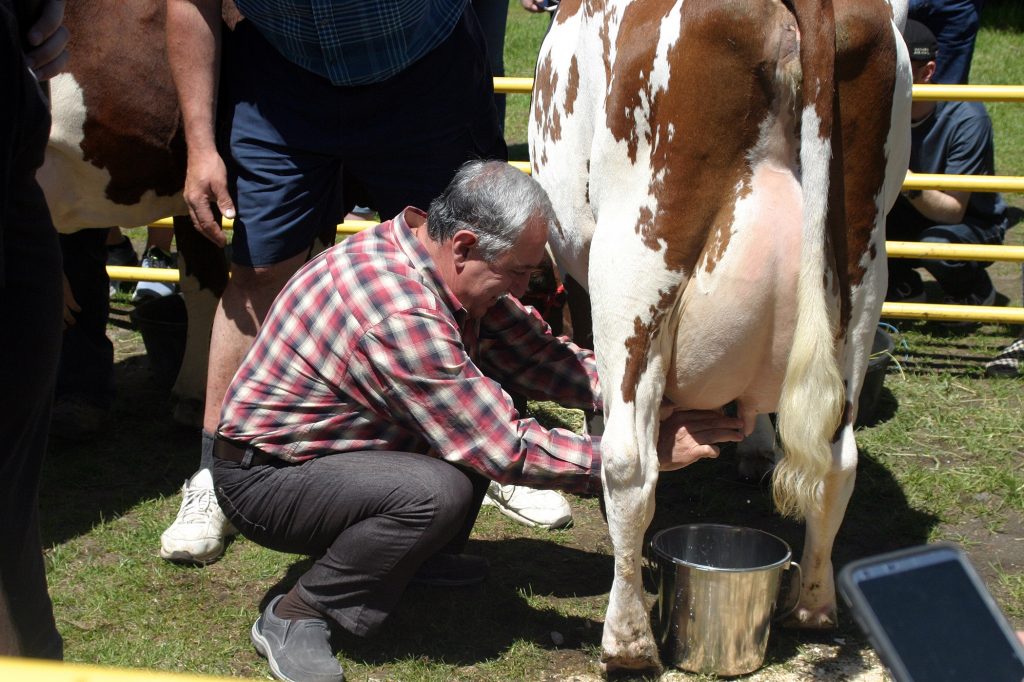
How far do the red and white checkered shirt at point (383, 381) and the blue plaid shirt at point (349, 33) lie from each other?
69 cm

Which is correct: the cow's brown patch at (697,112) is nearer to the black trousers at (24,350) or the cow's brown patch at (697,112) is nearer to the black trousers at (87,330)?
the black trousers at (24,350)

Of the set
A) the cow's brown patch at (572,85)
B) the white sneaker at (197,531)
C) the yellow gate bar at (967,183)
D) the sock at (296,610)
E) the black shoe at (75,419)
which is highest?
the cow's brown patch at (572,85)

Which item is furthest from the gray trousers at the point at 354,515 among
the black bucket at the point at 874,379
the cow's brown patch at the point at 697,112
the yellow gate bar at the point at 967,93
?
the yellow gate bar at the point at 967,93

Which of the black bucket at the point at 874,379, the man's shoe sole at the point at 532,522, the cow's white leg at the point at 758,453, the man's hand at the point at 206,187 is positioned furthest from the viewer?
the black bucket at the point at 874,379

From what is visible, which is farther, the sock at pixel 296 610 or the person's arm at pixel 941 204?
the person's arm at pixel 941 204

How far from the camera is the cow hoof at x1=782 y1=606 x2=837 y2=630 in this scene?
3.09m

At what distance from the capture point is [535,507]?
3793mm

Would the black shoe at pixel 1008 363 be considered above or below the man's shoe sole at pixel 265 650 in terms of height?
below

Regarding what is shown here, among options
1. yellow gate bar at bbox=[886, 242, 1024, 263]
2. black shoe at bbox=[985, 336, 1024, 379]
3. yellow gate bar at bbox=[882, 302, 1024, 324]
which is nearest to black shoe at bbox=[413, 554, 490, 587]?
yellow gate bar at bbox=[882, 302, 1024, 324]

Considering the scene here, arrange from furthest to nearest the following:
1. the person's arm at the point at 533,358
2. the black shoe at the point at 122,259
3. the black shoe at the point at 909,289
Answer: the black shoe at the point at 122,259, the black shoe at the point at 909,289, the person's arm at the point at 533,358

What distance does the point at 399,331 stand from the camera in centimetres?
268

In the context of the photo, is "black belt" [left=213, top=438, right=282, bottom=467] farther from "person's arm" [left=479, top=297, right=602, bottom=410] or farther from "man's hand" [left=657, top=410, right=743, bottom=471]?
"man's hand" [left=657, top=410, right=743, bottom=471]

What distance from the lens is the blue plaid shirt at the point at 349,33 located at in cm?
328

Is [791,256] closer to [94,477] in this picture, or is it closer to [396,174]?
[396,174]
